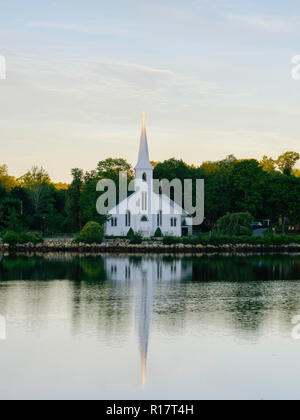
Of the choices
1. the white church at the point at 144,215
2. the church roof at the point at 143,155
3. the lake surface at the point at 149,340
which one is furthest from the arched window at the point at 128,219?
the lake surface at the point at 149,340

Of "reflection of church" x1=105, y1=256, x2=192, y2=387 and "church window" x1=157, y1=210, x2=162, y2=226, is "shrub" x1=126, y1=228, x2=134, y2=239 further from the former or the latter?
"reflection of church" x1=105, y1=256, x2=192, y2=387

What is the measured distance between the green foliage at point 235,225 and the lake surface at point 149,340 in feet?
126

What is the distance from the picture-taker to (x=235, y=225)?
7256 centimetres

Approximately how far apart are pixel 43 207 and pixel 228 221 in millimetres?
38843

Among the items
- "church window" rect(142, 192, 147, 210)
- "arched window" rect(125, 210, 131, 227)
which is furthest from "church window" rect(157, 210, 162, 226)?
"arched window" rect(125, 210, 131, 227)

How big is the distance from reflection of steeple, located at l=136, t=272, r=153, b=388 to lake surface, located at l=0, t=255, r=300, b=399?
0.03m

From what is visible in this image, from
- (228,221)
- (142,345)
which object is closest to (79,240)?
(228,221)

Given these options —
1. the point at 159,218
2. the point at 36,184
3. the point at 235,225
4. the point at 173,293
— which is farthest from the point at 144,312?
the point at 36,184

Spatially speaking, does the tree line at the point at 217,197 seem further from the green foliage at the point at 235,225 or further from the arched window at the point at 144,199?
the green foliage at the point at 235,225

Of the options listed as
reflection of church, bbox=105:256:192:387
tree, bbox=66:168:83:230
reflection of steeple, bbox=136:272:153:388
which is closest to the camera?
reflection of steeple, bbox=136:272:153:388

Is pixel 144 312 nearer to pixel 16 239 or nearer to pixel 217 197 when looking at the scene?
pixel 16 239

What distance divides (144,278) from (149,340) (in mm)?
17362

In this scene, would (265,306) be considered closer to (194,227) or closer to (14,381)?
(14,381)

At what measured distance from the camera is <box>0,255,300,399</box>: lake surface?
1457 centimetres
